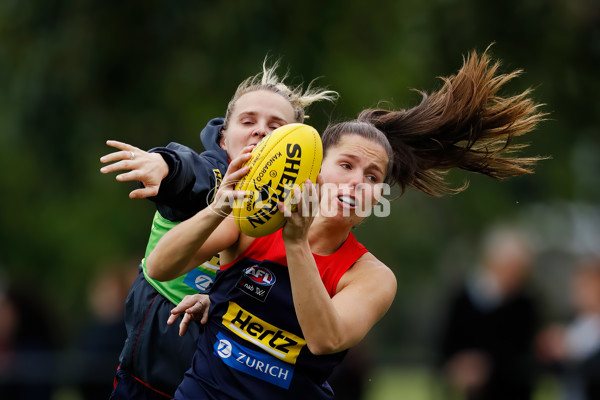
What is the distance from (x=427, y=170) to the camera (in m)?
5.07

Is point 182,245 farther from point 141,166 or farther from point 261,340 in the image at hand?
point 261,340

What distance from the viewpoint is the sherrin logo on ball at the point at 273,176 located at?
3.42 meters

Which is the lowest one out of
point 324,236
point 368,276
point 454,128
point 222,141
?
point 368,276

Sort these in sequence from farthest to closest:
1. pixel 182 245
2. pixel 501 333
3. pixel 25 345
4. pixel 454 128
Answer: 1. pixel 25 345
2. pixel 501 333
3. pixel 454 128
4. pixel 182 245

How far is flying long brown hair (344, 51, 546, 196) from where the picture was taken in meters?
4.84

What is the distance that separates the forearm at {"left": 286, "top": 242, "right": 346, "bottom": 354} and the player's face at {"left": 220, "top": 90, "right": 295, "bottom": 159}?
3.65ft

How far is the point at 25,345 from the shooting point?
9.77m

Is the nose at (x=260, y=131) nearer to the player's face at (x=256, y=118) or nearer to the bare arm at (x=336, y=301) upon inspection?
the player's face at (x=256, y=118)

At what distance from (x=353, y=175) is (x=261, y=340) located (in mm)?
818

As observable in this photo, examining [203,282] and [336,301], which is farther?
[203,282]

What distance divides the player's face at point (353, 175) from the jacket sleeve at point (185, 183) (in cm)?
52

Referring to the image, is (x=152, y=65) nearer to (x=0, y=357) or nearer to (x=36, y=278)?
(x=0, y=357)

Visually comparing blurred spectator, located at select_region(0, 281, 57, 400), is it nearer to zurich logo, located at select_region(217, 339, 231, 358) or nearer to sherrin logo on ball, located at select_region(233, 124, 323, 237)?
zurich logo, located at select_region(217, 339, 231, 358)

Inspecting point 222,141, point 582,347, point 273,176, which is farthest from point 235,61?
point 273,176
